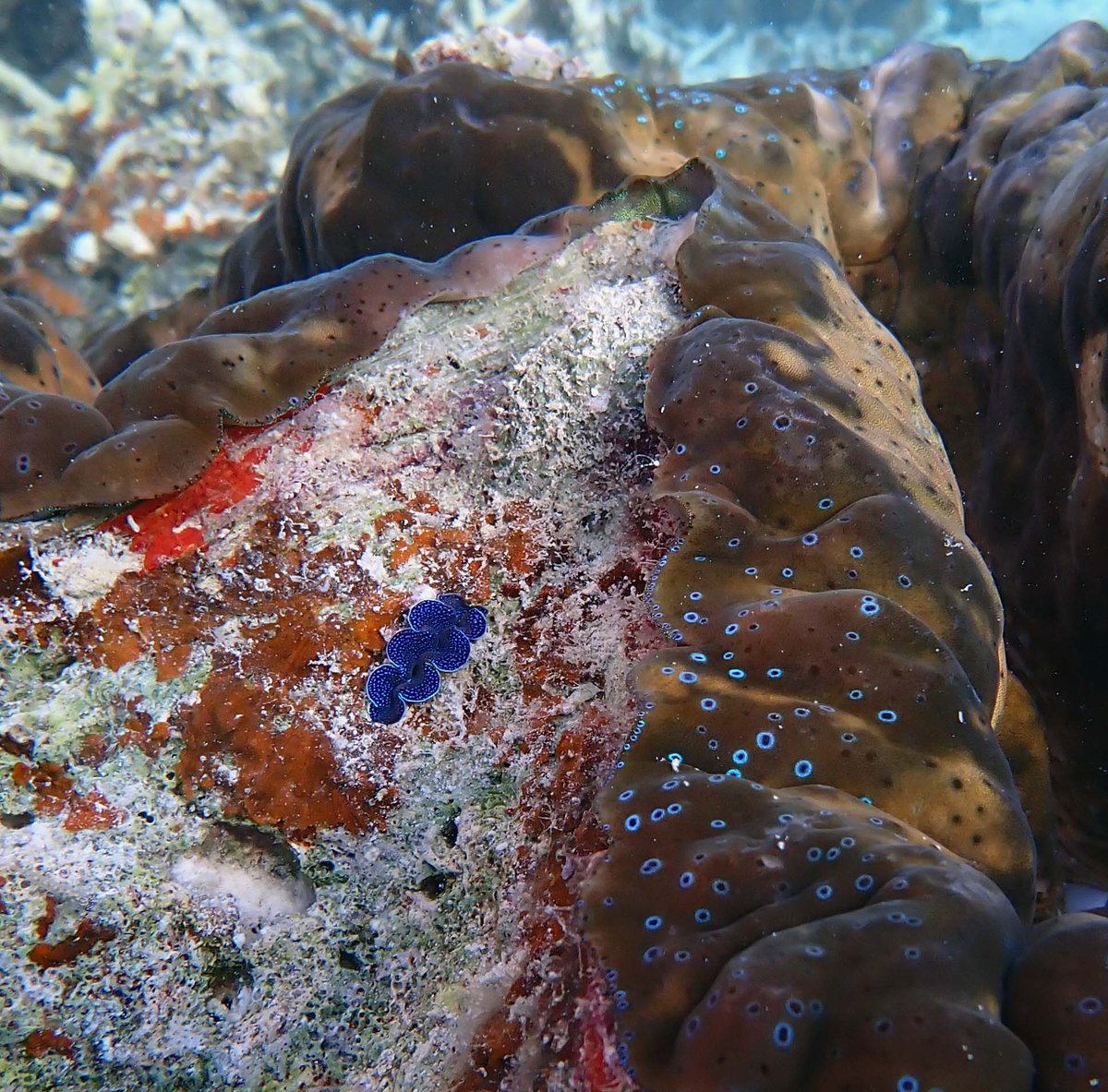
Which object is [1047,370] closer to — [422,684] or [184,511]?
[422,684]

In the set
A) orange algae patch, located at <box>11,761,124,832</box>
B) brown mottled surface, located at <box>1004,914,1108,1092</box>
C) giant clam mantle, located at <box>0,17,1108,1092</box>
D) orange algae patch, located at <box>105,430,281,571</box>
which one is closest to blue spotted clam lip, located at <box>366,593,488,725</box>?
giant clam mantle, located at <box>0,17,1108,1092</box>

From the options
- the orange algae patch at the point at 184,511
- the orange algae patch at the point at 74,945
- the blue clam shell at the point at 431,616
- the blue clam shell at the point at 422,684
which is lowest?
the orange algae patch at the point at 74,945

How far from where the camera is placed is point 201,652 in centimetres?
274

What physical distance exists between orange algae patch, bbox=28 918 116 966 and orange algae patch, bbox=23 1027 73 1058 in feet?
0.66

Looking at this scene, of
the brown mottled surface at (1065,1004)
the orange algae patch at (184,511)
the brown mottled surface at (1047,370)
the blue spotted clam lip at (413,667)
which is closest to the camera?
the brown mottled surface at (1065,1004)

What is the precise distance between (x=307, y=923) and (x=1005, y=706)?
8.65ft

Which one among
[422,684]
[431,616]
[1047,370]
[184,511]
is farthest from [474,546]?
[1047,370]

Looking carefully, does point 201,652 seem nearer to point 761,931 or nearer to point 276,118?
point 761,931

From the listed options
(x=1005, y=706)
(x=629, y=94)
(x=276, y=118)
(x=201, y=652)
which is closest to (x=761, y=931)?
(x=1005, y=706)

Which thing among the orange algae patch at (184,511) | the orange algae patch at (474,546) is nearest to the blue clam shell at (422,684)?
the orange algae patch at (474,546)

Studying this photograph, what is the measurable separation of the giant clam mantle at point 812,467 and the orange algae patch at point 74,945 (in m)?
1.44

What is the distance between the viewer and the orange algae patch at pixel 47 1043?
7.90ft

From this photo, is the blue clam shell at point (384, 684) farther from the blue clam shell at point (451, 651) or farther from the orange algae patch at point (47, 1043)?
the orange algae patch at point (47, 1043)

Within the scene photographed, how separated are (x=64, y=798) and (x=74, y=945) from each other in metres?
0.47
